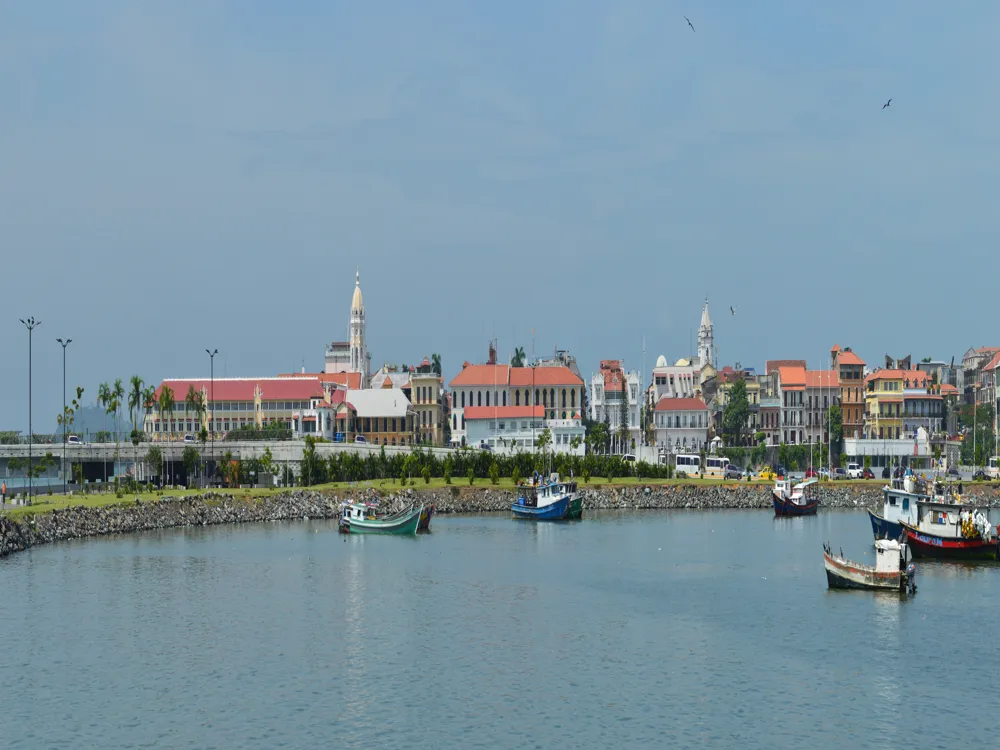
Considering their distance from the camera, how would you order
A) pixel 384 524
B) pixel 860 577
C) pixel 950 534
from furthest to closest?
1. pixel 384 524
2. pixel 950 534
3. pixel 860 577

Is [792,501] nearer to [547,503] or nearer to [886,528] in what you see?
[547,503]

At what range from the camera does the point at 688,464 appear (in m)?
193

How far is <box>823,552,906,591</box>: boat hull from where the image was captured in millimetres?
77750

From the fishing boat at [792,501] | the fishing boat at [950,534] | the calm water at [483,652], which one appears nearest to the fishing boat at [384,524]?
the calm water at [483,652]

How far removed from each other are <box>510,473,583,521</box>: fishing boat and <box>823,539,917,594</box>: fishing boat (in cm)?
5688

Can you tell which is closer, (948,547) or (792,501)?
(948,547)

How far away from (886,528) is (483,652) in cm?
4495

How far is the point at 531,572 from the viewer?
91.1 meters

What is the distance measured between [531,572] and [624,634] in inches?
939

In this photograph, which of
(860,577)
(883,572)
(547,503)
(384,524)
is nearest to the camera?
(883,572)

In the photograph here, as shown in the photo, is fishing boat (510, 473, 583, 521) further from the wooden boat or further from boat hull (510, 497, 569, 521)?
the wooden boat

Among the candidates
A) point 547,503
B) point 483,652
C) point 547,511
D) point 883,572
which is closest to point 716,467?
point 547,503

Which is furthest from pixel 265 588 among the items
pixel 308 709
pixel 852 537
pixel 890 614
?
pixel 852 537

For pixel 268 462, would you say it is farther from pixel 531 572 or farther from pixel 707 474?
pixel 531 572
